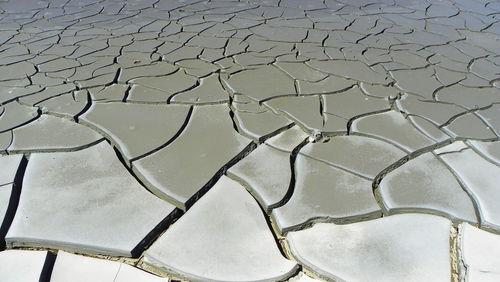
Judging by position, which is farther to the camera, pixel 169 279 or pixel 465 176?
pixel 465 176

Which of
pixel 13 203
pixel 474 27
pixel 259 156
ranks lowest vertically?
pixel 474 27

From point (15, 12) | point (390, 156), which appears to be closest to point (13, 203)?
point (390, 156)

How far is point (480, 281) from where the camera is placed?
54.4 inches

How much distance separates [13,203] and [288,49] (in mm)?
2406

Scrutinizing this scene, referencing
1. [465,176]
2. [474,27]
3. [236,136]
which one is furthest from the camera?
[474,27]

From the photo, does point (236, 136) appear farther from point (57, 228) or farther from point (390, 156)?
point (57, 228)

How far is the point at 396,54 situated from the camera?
3.34 meters

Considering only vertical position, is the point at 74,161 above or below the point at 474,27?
above

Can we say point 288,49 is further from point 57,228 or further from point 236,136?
point 57,228

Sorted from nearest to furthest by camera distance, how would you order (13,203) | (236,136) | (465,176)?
(13,203)
(465,176)
(236,136)

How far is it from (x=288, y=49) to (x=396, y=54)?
892 millimetres

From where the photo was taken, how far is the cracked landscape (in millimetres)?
1498

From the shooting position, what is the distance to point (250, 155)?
6.80 ft

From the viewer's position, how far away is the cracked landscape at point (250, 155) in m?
1.50
